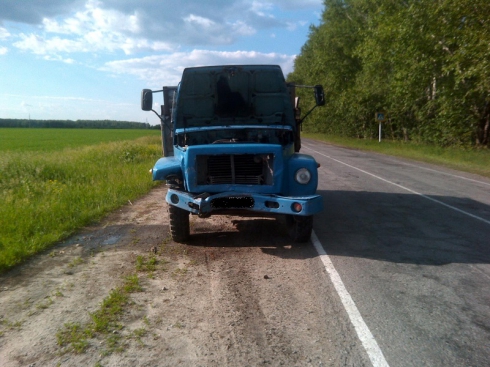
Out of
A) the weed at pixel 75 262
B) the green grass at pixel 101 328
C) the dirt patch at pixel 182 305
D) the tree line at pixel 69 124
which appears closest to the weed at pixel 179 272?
the dirt patch at pixel 182 305

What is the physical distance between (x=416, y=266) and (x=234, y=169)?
2761 millimetres

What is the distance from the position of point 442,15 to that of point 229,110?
21.3 meters

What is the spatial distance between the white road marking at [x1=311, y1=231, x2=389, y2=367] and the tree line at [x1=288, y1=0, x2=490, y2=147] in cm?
1793

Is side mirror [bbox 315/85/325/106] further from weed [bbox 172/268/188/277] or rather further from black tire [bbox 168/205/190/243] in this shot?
weed [bbox 172/268/188/277]

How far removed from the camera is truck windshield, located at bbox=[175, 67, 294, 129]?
26.6ft

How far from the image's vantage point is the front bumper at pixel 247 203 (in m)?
6.60

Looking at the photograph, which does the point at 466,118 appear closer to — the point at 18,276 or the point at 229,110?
the point at 229,110

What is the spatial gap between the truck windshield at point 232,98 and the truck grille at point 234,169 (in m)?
1.28

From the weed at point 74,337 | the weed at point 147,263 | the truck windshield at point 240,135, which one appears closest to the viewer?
the weed at point 74,337

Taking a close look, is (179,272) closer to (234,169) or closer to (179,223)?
Answer: (179,223)

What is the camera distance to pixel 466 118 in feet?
94.1

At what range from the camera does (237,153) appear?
6.79m

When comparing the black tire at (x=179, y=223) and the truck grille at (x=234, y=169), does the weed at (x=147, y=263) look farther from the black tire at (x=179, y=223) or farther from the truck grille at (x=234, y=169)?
the truck grille at (x=234, y=169)

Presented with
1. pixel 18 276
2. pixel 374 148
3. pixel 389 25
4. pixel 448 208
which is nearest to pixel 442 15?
pixel 389 25
